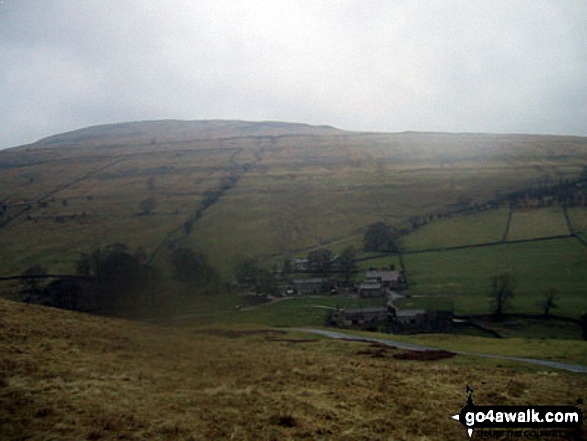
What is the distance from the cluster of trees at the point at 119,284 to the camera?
Result: 247 feet

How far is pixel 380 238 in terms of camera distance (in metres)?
130

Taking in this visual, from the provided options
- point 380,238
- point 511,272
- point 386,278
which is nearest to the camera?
point 511,272

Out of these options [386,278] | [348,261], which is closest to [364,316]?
[386,278]

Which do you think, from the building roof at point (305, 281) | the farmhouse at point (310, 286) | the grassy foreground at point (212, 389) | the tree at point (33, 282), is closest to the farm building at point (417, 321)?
the farmhouse at point (310, 286)

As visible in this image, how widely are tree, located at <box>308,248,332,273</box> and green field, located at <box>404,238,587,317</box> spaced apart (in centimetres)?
2120

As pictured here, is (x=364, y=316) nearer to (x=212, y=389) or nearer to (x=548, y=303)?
(x=548, y=303)

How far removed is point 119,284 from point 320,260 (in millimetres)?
53869

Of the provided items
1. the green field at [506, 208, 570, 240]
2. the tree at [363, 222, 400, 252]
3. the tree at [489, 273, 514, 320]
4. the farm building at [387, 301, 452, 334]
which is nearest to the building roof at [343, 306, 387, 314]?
the farm building at [387, 301, 452, 334]

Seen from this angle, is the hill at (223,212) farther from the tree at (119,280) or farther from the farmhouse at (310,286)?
the farmhouse at (310,286)

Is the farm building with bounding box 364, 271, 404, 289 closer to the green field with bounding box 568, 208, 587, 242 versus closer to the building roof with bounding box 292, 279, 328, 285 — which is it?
the building roof with bounding box 292, 279, 328, 285

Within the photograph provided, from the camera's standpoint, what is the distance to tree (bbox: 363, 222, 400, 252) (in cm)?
12688

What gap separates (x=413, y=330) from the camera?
72000 millimetres

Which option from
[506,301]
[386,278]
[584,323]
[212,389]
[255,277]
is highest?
[212,389]

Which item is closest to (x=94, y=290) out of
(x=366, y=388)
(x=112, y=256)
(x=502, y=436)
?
(x=112, y=256)
